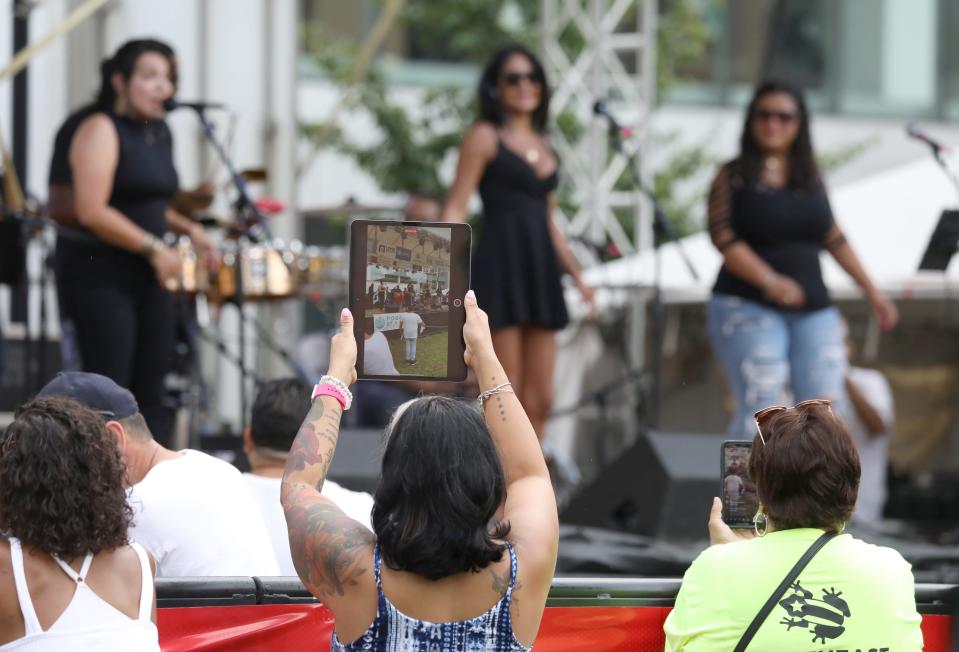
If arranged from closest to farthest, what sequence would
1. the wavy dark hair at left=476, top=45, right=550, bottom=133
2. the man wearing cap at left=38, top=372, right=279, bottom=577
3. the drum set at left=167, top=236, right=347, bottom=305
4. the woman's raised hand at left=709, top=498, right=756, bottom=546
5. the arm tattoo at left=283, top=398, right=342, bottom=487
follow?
the arm tattoo at left=283, top=398, right=342, bottom=487, the woman's raised hand at left=709, top=498, right=756, bottom=546, the man wearing cap at left=38, top=372, right=279, bottom=577, the wavy dark hair at left=476, top=45, right=550, bottom=133, the drum set at left=167, top=236, right=347, bottom=305

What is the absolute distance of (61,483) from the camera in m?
2.32

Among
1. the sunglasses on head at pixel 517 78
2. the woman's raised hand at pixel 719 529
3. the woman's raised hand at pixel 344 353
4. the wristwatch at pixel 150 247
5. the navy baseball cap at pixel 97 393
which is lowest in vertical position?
the woman's raised hand at pixel 719 529

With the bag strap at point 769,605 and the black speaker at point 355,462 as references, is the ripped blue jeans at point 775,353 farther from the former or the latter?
the bag strap at point 769,605

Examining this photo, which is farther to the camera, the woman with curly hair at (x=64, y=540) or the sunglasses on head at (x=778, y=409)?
the sunglasses on head at (x=778, y=409)

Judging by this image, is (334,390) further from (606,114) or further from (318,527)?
(606,114)

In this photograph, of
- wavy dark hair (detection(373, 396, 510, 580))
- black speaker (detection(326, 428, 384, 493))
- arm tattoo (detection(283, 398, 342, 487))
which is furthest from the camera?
black speaker (detection(326, 428, 384, 493))

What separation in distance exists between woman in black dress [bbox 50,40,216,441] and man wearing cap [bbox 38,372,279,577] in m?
1.54

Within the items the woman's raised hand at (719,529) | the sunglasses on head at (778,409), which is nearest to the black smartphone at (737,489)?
the woman's raised hand at (719,529)

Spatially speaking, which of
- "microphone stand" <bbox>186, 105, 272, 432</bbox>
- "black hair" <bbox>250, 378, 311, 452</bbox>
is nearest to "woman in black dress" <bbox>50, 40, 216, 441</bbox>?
"microphone stand" <bbox>186, 105, 272, 432</bbox>

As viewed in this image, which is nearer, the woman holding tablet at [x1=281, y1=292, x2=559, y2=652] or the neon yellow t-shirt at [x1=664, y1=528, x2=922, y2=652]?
the woman holding tablet at [x1=281, y1=292, x2=559, y2=652]

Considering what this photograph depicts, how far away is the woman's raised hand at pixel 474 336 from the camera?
7.87 ft

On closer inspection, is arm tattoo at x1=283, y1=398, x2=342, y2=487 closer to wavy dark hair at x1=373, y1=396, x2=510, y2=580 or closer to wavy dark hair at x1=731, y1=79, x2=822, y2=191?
wavy dark hair at x1=373, y1=396, x2=510, y2=580

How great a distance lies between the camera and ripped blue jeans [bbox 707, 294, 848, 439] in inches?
205

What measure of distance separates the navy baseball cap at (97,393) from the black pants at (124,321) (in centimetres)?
154
